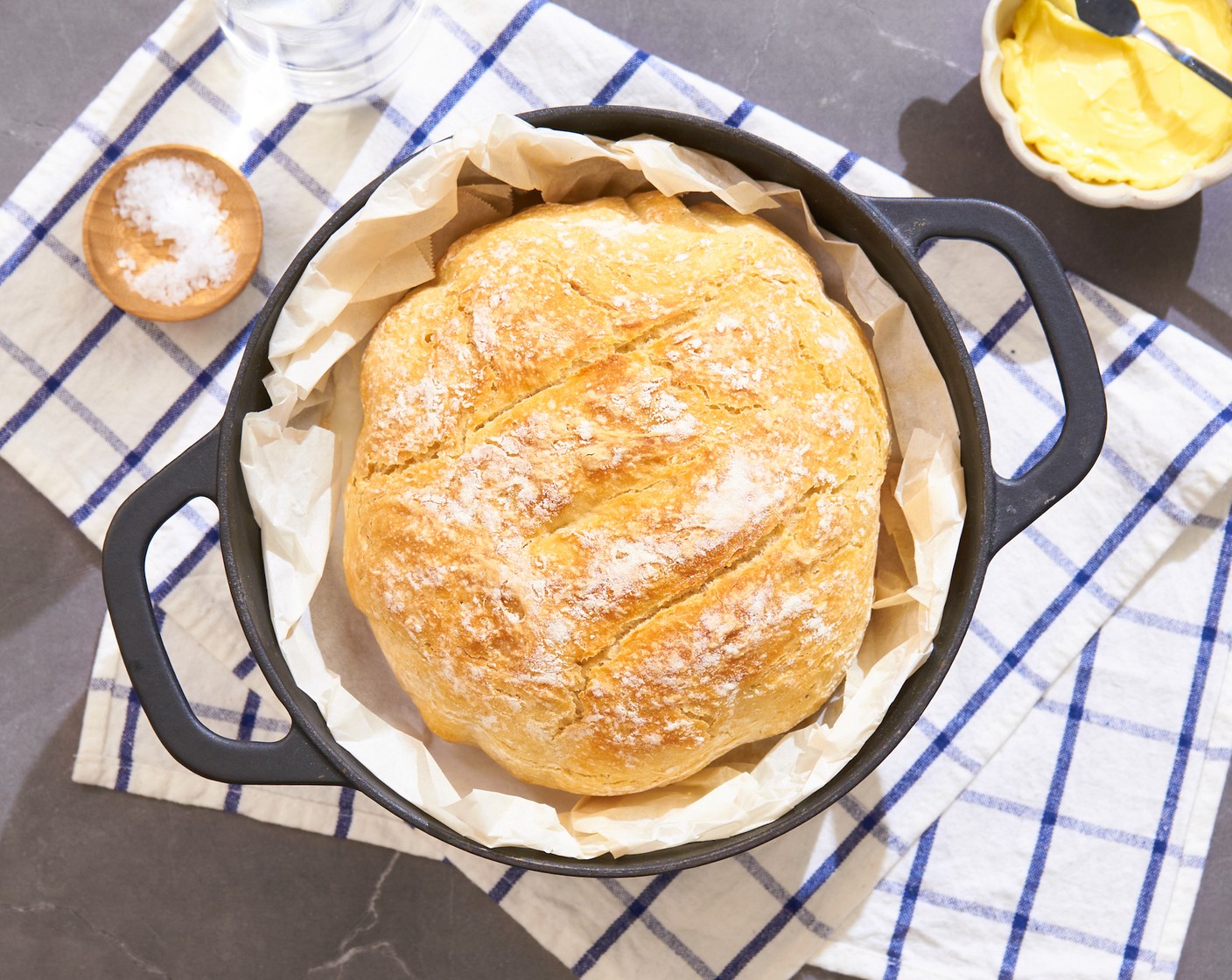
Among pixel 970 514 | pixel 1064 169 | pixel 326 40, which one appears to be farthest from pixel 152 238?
pixel 1064 169

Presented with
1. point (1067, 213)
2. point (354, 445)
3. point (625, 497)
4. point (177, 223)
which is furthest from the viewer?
point (1067, 213)

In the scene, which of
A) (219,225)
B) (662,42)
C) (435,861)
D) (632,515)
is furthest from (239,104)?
(435,861)

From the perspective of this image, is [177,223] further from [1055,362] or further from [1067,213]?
[1067,213]

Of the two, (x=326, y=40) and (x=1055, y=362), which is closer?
(x=1055, y=362)

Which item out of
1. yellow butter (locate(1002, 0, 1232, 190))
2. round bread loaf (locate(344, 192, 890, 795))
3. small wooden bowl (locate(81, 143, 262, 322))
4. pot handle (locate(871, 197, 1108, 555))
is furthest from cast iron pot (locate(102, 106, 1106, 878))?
yellow butter (locate(1002, 0, 1232, 190))

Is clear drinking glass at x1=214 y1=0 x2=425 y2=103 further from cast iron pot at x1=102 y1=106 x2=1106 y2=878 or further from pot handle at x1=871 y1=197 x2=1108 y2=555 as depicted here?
pot handle at x1=871 y1=197 x2=1108 y2=555

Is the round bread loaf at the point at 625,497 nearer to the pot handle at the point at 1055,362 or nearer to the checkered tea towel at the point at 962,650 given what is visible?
the pot handle at the point at 1055,362

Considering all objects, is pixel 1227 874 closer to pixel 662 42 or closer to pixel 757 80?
pixel 757 80
